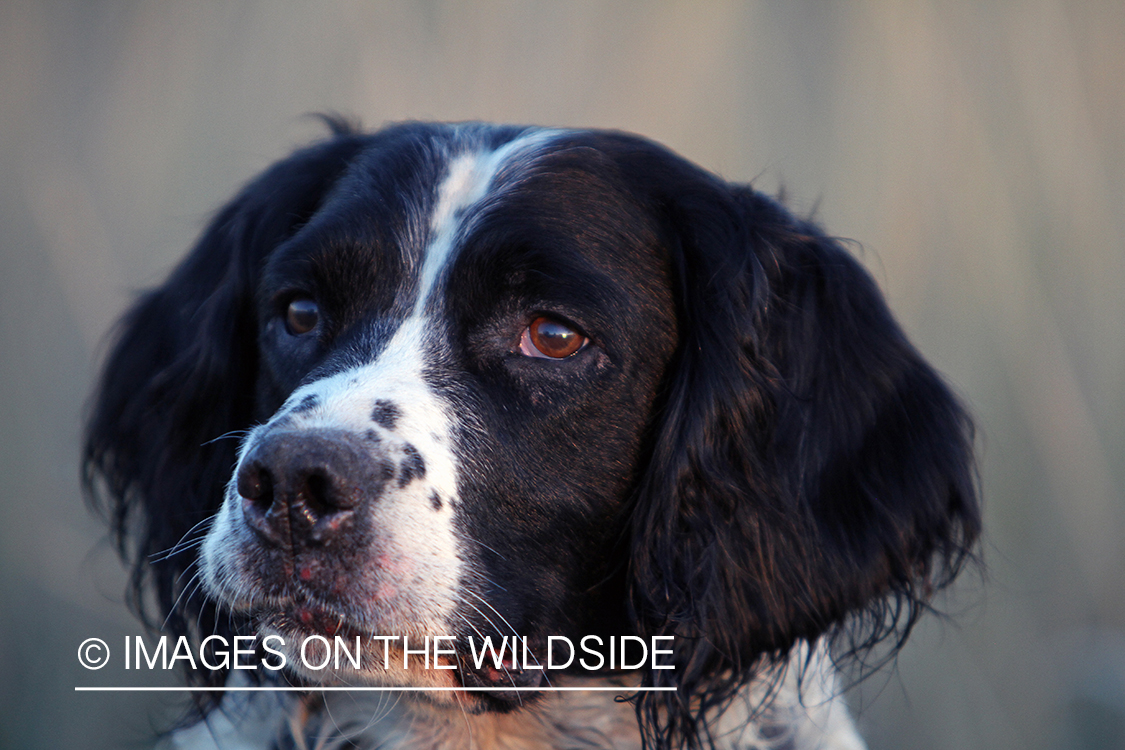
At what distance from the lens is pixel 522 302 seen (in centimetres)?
182

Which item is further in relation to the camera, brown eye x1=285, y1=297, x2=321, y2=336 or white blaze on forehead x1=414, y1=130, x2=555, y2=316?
brown eye x1=285, y1=297, x2=321, y2=336

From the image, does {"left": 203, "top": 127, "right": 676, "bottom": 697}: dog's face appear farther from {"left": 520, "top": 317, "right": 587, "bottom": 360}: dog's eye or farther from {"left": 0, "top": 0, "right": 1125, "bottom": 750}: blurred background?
{"left": 0, "top": 0, "right": 1125, "bottom": 750}: blurred background

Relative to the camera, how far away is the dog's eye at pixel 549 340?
1816 millimetres

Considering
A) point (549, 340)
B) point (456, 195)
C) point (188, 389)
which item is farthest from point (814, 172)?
point (188, 389)

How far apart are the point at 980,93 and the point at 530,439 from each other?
9.06 ft

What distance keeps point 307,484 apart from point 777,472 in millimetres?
960

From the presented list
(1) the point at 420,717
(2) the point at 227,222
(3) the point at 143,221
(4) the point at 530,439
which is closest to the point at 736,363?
(4) the point at 530,439

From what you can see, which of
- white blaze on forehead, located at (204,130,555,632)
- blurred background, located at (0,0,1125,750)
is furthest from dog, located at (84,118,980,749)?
blurred background, located at (0,0,1125,750)

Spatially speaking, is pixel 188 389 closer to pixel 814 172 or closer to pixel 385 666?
pixel 385 666

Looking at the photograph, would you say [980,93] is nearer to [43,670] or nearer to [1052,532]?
[1052,532]

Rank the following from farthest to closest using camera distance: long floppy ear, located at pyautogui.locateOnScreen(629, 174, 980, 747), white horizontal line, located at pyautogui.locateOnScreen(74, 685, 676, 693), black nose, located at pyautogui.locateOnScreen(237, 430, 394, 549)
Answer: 1. long floppy ear, located at pyautogui.locateOnScreen(629, 174, 980, 747)
2. white horizontal line, located at pyautogui.locateOnScreen(74, 685, 676, 693)
3. black nose, located at pyautogui.locateOnScreen(237, 430, 394, 549)

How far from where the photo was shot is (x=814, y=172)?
3.70m

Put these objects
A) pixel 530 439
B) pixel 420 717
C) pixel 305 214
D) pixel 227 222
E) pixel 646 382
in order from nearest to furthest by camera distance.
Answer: pixel 530 439
pixel 646 382
pixel 420 717
pixel 305 214
pixel 227 222

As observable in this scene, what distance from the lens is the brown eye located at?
6.52 ft
